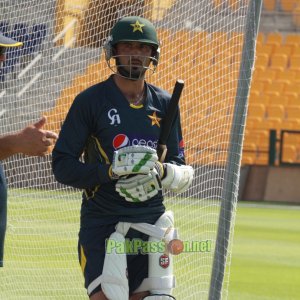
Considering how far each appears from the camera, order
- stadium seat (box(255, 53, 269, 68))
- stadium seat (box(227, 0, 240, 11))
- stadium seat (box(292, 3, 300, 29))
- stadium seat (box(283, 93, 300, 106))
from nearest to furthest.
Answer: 1. stadium seat (box(227, 0, 240, 11))
2. stadium seat (box(283, 93, 300, 106))
3. stadium seat (box(292, 3, 300, 29))
4. stadium seat (box(255, 53, 269, 68))

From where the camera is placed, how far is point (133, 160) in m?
5.12

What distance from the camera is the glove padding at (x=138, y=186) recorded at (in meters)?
5.27

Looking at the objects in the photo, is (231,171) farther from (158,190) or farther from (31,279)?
(31,279)

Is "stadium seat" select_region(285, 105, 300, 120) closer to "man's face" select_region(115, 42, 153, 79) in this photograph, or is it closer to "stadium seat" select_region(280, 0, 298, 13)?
"stadium seat" select_region(280, 0, 298, 13)

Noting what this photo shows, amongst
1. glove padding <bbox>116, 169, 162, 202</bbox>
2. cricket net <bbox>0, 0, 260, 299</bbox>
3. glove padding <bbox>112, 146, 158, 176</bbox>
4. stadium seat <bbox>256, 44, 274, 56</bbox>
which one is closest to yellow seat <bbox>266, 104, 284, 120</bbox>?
stadium seat <bbox>256, 44, 274, 56</bbox>

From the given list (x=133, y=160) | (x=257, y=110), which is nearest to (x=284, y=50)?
(x=257, y=110)

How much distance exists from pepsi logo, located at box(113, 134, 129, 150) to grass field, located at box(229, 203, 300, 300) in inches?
155

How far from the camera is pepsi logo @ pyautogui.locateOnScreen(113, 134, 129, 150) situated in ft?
17.8

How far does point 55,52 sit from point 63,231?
83.9 inches

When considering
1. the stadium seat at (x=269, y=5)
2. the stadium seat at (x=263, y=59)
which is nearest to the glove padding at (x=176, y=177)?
the stadium seat at (x=269, y=5)

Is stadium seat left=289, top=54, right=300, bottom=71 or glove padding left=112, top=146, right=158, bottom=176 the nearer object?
glove padding left=112, top=146, right=158, bottom=176

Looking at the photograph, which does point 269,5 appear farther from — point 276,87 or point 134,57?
point 134,57

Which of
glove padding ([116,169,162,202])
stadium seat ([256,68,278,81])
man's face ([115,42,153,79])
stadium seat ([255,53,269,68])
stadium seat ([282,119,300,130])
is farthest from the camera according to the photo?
stadium seat ([255,53,269,68])

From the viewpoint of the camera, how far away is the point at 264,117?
24.8 m
